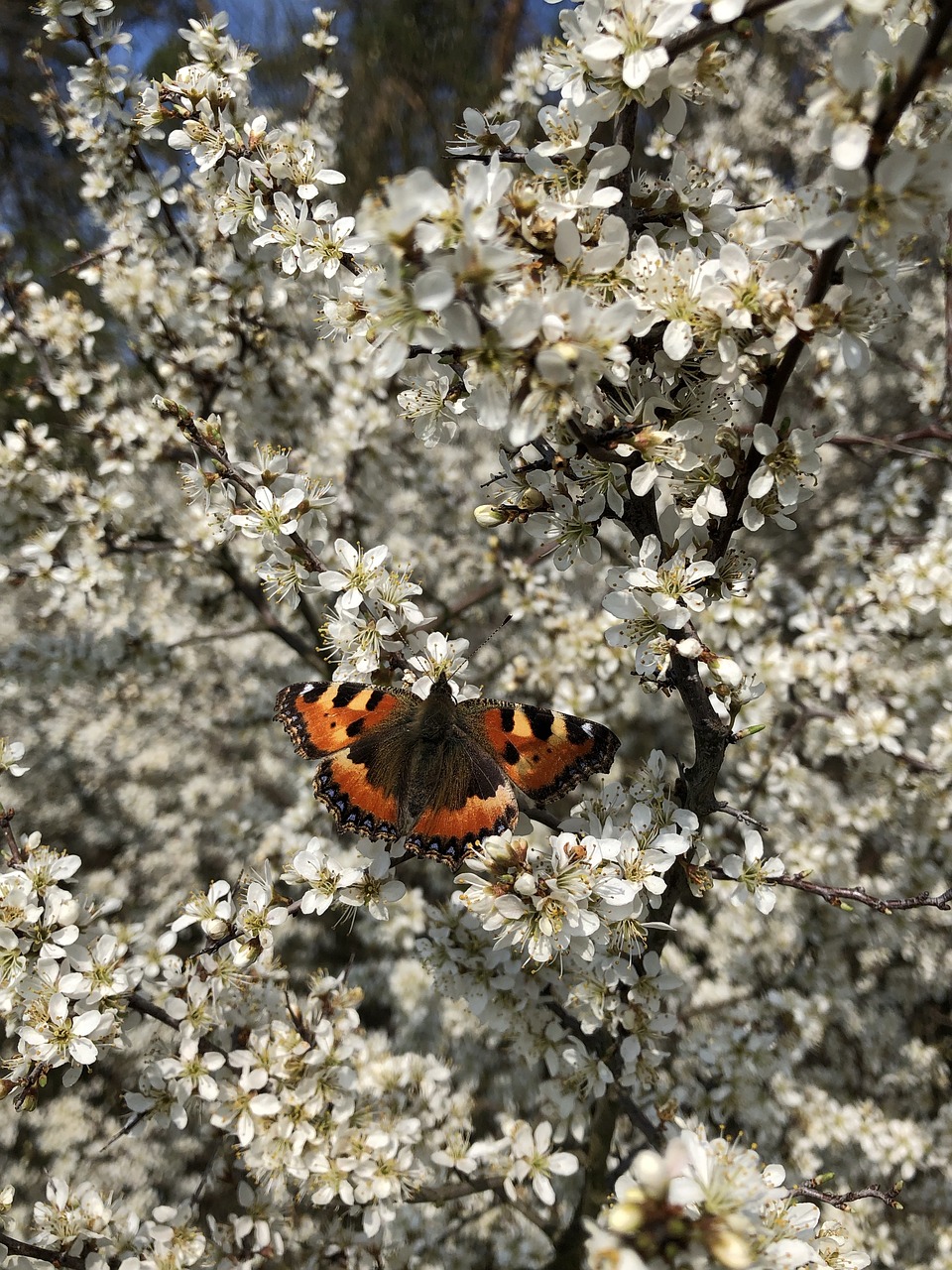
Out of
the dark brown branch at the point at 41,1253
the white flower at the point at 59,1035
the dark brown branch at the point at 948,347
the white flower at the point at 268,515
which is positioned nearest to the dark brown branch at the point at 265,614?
the white flower at the point at 268,515

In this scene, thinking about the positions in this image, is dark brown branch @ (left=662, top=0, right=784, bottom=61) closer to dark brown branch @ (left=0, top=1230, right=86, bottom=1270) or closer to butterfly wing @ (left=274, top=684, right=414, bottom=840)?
butterfly wing @ (left=274, top=684, right=414, bottom=840)

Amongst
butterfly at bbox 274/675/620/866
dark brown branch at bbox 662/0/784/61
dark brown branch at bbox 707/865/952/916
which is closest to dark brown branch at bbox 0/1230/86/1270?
butterfly at bbox 274/675/620/866

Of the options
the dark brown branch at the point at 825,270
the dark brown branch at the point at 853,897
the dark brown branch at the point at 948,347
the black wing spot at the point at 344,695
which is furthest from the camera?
the dark brown branch at the point at 948,347

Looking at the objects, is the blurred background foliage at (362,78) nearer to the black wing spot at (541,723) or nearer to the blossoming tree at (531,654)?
the blossoming tree at (531,654)

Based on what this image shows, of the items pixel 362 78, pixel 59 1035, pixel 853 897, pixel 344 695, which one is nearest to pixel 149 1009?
pixel 59 1035

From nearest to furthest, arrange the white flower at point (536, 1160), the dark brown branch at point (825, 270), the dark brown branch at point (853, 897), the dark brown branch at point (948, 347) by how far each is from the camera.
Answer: the dark brown branch at point (825, 270)
the dark brown branch at point (853, 897)
the white flower at point (536, 1160)
the dark brown branch at point (948, 347)

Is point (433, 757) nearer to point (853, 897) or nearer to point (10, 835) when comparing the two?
point (853, 897)

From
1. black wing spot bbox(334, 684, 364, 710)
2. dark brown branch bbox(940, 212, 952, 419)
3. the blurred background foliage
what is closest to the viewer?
black wing spot bbox(334, 684, 364, 710)

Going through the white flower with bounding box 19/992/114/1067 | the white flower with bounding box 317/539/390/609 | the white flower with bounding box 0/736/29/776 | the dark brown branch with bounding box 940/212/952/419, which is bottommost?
the white flower with bounding box 19/992/114/1067
